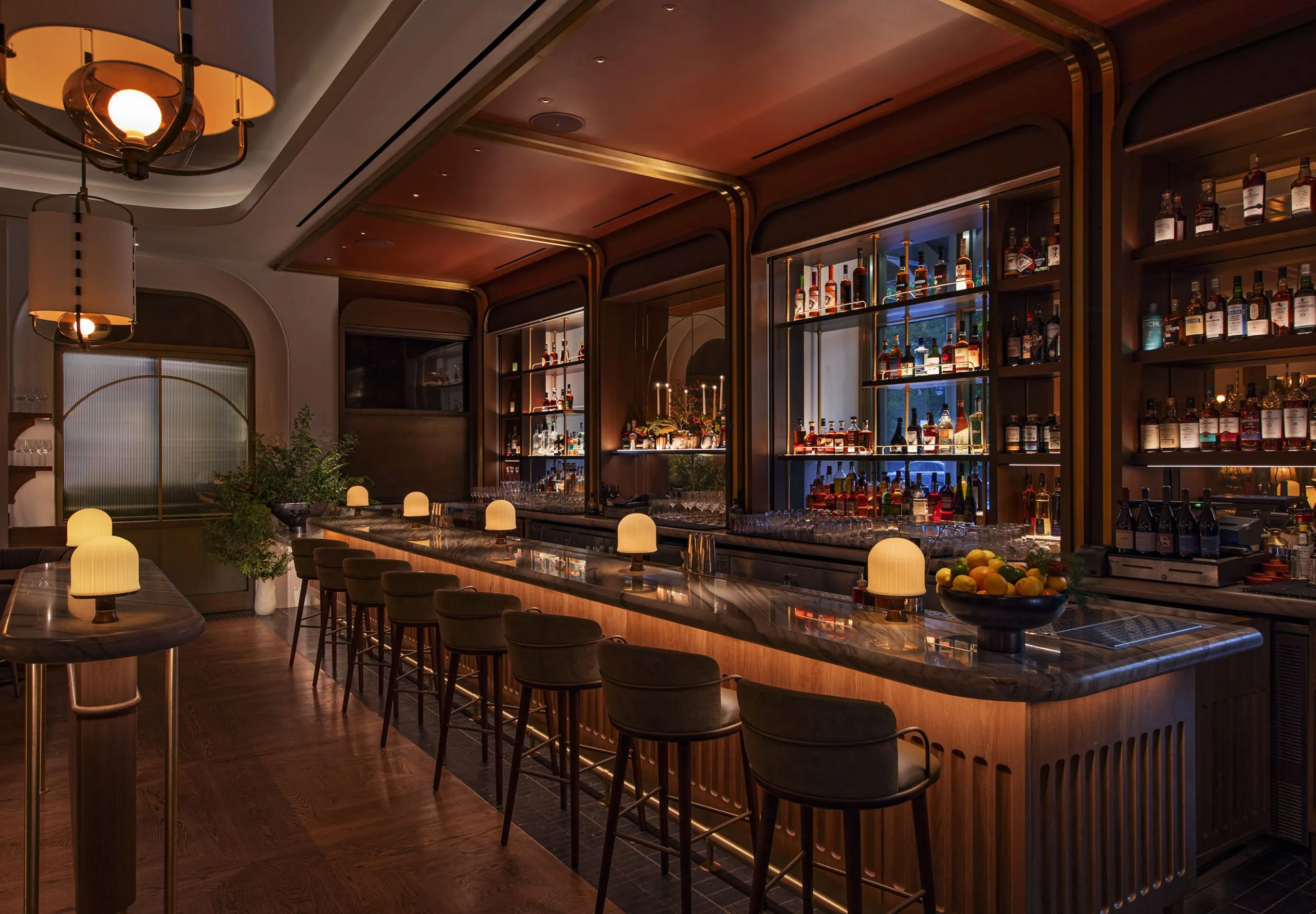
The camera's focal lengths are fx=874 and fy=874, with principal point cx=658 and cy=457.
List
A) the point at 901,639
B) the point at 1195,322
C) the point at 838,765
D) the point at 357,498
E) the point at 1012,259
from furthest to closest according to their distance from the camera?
the point at 357,498 → the point at 1012,259 → the point at 1195,322 → the point at 901,639 → the point at 838,765

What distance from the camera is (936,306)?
482 centimetres

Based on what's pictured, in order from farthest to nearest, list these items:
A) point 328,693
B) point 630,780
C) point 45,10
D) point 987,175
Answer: point 328,693 → point 987,175 → point 630,780 → point 45,10

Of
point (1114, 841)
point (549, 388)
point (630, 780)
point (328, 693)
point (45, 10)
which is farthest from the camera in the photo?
point (549, 388)

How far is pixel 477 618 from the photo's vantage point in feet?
11.4

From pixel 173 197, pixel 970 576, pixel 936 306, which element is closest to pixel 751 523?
pixel 936 306

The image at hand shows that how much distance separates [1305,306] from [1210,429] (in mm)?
584

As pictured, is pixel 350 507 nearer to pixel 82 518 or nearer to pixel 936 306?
pixel 82 518

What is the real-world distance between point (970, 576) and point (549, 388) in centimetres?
683

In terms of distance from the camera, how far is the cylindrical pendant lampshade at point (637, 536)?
3.57 m

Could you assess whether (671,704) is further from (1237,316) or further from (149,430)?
(149,430)

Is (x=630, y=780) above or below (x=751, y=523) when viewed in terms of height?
below

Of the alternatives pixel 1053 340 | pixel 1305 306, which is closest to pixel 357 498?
pixel 1053 340

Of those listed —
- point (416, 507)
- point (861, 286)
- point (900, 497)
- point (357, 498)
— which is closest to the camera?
point (900, 497)

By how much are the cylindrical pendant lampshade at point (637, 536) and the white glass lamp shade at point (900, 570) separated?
1180mm
